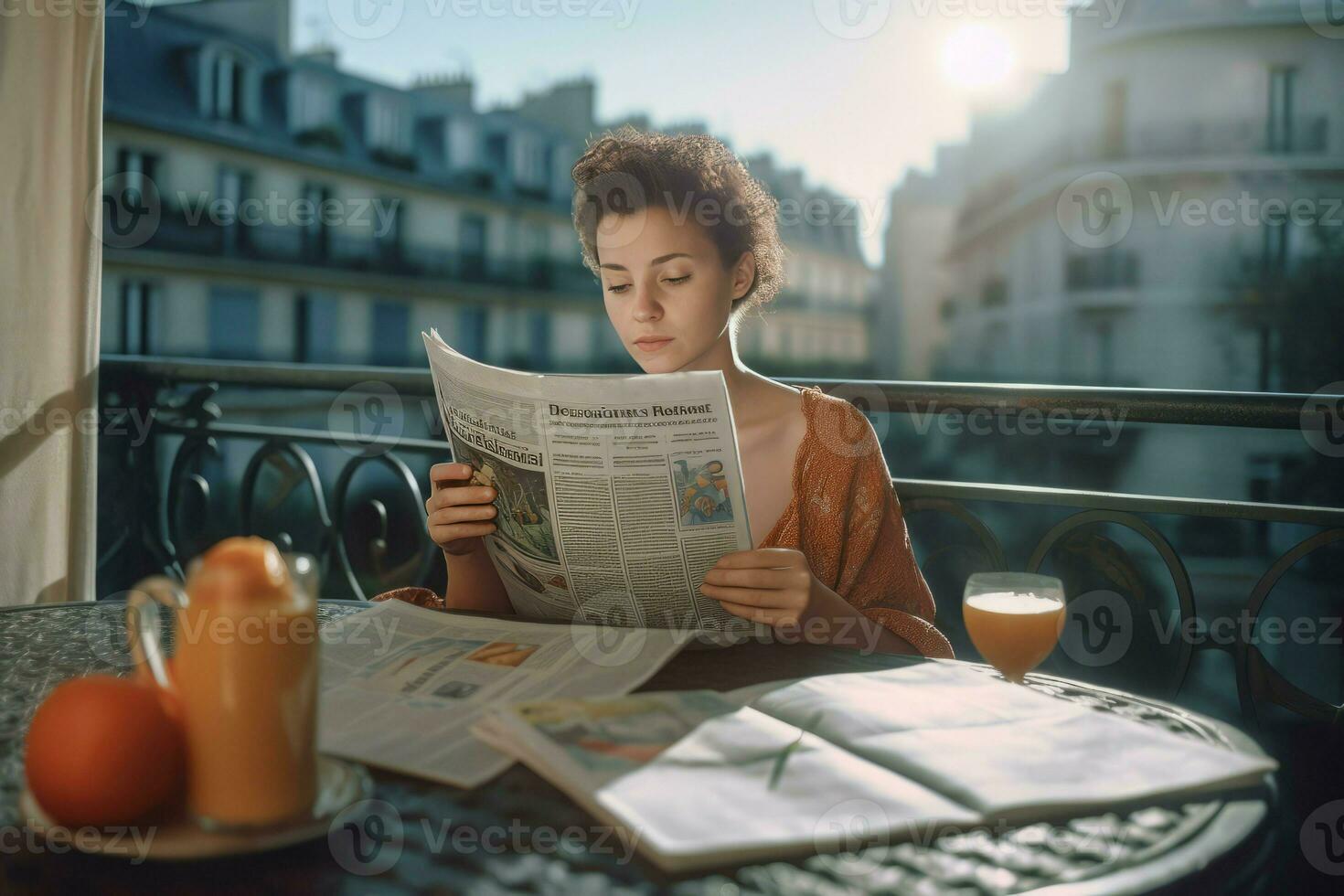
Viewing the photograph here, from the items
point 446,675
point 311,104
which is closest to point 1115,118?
point 311,104

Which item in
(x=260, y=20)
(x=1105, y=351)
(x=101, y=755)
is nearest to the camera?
(x=101, y=755)

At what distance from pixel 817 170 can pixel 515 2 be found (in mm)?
29729

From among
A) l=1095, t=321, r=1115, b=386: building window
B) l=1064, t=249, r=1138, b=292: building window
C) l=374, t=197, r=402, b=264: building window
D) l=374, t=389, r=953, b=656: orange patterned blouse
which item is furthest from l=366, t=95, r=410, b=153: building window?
l=374, t=389, r=953, b=656: orange patterned blouse

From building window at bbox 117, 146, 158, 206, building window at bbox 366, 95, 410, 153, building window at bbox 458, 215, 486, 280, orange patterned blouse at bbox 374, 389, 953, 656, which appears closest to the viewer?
orange patterned blouse at bbox 374, 389, 953, 656

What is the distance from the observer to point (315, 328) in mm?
20844

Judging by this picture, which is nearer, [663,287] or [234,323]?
[663,287]

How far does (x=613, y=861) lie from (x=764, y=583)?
42 centimetres

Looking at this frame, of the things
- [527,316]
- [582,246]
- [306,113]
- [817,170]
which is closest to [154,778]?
[582,246]

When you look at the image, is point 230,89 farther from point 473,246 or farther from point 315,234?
point 473,246

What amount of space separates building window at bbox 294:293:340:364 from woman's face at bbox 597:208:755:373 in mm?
20268

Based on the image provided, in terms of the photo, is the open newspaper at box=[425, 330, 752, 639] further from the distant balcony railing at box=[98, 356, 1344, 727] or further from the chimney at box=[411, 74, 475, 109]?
the chimney at box=[411, 74, 475, 109]

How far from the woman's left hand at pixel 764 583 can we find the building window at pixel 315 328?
811 inches

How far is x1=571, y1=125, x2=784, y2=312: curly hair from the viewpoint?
46.8 inches

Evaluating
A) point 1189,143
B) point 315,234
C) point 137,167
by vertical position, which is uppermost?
point 1189,143
